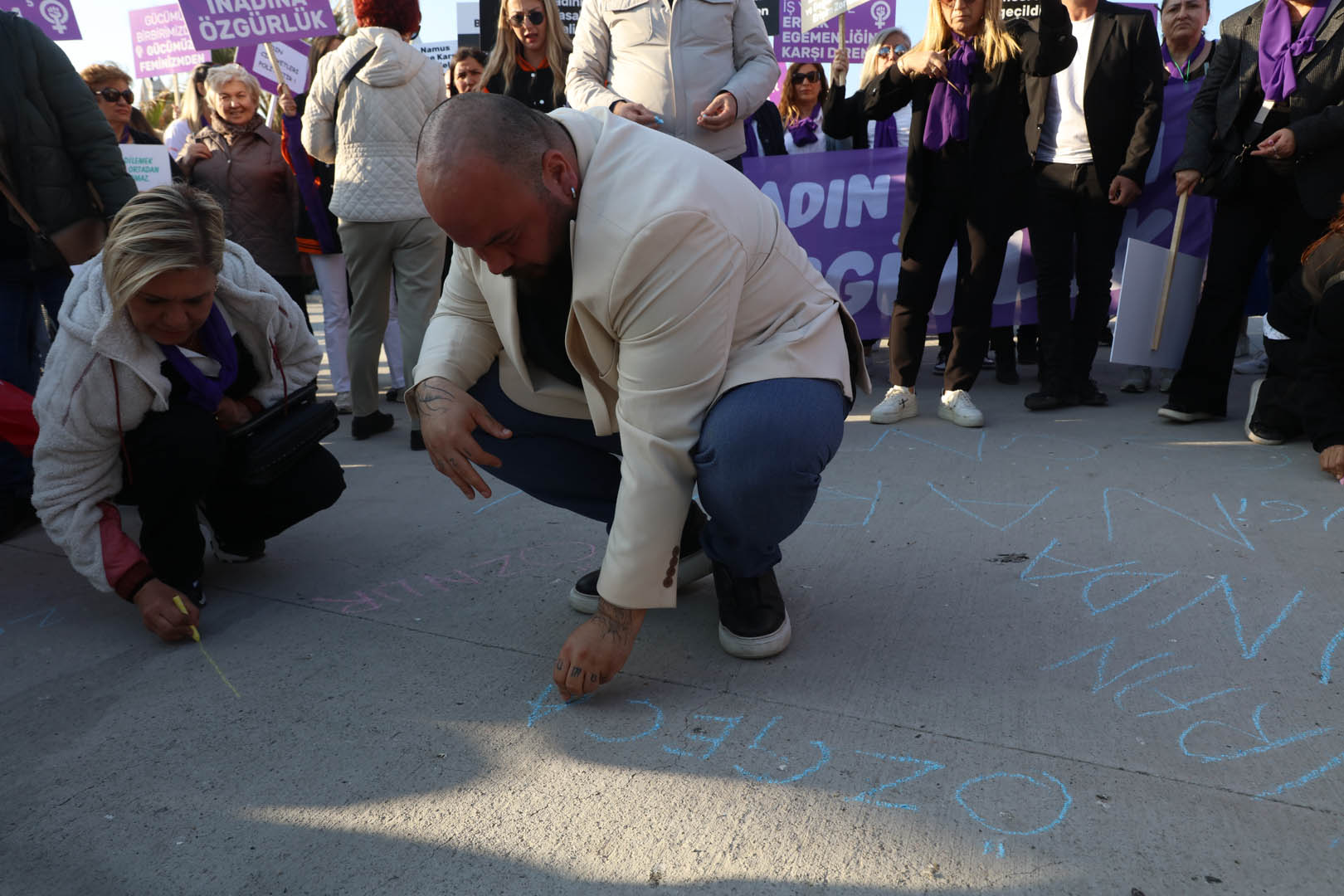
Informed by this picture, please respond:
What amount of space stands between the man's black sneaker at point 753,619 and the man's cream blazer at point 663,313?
0.30 m

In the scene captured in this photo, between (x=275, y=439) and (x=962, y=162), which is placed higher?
(x=962, y=162)

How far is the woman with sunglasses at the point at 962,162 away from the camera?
12.0 feet

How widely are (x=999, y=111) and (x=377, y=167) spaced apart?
2375mm

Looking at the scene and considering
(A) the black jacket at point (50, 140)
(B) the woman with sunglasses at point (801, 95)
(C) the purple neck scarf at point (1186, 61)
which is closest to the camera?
(A) the black jacket at point (50, 140)

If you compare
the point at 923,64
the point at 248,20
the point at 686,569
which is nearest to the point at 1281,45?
the point at 923,64

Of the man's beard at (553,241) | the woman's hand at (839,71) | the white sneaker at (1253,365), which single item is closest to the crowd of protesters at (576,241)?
the man's beard at (553,241)

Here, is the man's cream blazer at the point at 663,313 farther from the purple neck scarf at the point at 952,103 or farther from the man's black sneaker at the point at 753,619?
the purple neck scarf at the point at 952,103

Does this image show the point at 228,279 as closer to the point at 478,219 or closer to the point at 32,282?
the point at 478,219

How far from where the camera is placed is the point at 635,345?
1.70 m

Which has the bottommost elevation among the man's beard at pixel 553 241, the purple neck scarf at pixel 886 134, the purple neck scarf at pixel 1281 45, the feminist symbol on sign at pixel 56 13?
the man's beard at pixel 553 241

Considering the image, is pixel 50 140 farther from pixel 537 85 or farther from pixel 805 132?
pixel 805 132

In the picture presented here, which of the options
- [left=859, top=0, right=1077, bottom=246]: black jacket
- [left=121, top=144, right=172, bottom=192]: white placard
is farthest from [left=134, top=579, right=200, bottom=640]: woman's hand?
[left=121, top=144, right=172, bottom=192]: white placard

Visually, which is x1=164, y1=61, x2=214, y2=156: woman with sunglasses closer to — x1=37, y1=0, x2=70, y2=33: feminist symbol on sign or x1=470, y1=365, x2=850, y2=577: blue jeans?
x1=37, y1=0, x2=70, y2=33: feminist symbol on sign

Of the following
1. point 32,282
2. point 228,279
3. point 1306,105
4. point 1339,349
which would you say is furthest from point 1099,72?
point 32,282
